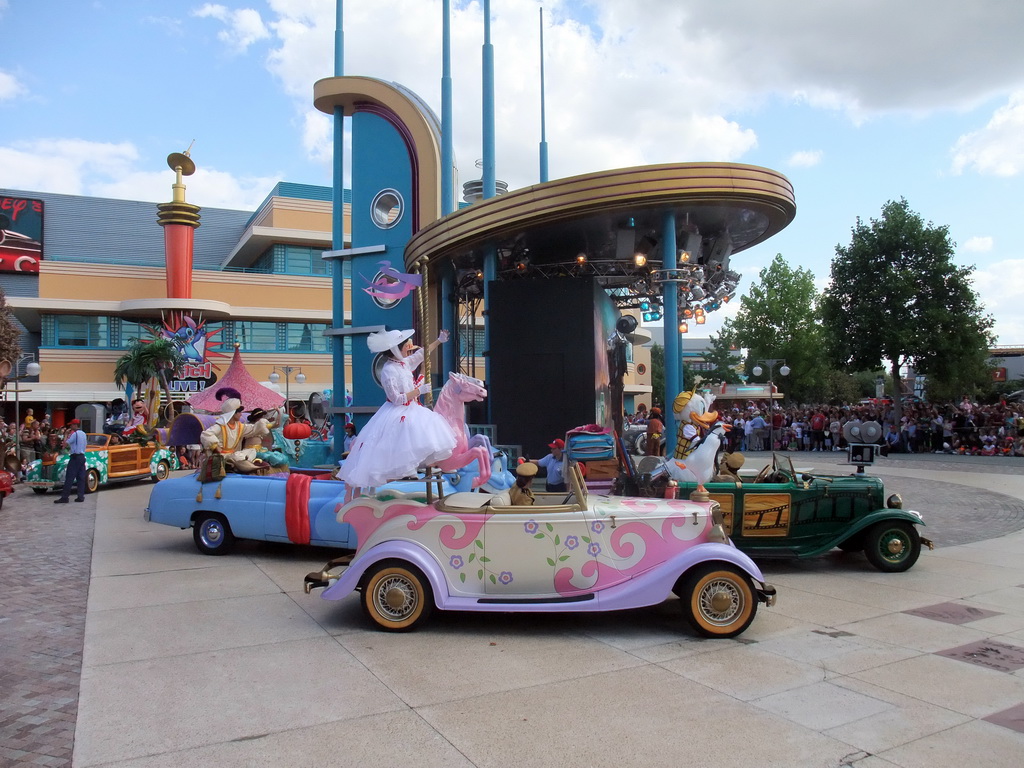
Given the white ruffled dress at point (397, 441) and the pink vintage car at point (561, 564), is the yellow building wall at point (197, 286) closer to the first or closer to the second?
the white ruffled dress at point (397, 441)

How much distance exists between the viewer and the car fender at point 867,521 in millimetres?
8148

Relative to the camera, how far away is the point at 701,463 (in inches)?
345

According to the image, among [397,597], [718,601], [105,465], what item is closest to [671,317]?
[718,601]

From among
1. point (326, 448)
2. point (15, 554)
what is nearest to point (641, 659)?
point (15, 554)

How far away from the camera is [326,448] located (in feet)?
69.9

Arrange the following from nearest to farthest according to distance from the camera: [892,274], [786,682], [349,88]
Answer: [786,682], [349,88], [892,274]

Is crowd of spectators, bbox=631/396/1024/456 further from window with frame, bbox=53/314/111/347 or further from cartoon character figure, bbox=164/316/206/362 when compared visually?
window with frame, bbox=53/314/111/347

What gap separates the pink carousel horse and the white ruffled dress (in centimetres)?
23

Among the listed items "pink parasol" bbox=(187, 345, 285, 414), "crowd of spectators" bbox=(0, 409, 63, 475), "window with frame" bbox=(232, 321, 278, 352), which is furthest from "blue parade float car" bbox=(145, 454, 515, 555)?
"window with frame" bbox=(232, 321, 278, 352)

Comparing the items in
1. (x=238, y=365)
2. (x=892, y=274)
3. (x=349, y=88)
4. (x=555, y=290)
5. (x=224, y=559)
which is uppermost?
(x=349, y=88)

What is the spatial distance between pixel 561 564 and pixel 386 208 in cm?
1666

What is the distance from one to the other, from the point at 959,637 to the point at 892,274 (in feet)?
80.0

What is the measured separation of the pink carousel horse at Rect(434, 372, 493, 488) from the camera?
6.58 metres

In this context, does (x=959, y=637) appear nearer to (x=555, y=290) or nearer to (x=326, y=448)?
(x=555, y=290)
